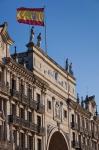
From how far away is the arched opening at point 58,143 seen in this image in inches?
2744

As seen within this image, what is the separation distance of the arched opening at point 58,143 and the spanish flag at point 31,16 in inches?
747

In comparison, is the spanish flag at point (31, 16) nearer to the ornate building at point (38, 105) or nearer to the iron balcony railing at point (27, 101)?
the ornate building at point (38, 105)

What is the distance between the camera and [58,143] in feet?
232

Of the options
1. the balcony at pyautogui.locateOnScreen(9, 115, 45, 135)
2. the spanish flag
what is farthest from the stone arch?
the spanish flag

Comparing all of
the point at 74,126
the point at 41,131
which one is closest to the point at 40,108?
the point at 41,131

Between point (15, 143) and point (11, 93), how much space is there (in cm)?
571

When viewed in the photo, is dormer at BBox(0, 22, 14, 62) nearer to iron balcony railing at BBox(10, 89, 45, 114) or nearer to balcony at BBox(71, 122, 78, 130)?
iron balcony railing at BBox(10, 89, 45, 114)

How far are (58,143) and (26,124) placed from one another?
1547 cm

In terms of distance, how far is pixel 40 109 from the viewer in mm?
60969

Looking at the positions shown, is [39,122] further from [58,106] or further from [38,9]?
→ [38,9]

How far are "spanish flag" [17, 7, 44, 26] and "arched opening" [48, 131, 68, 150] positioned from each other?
18970 mm

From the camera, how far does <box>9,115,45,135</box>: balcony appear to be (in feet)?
173

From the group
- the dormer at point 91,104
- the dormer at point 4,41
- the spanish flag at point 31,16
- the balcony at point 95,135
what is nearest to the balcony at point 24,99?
the dormer at point 4,41

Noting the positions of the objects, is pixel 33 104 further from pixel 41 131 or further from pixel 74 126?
pixel 74 126
